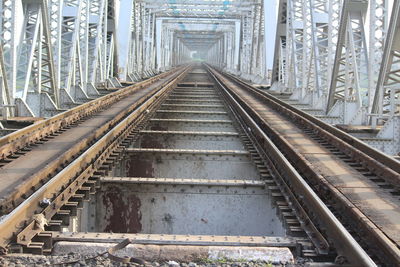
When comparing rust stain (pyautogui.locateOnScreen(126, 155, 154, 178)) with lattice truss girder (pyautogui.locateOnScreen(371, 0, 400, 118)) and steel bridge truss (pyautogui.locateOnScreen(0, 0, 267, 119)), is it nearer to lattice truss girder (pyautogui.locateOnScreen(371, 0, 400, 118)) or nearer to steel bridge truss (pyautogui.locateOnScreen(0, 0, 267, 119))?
steel bridge truss (pyautogui.locateOnScreen(0, 0, 267, 119))

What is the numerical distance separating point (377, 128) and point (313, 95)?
18.4 ft

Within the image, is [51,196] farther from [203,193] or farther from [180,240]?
[203,193]

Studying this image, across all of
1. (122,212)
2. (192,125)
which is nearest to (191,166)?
(122,212)

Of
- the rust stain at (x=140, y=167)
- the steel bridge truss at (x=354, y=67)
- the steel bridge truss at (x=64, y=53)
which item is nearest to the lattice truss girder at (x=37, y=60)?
the steel bridge truss at (x=64, y=53)

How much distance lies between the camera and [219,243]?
12.2 feet

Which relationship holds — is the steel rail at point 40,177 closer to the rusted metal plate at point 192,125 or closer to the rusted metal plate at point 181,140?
the rusted metal plate at point 181,140

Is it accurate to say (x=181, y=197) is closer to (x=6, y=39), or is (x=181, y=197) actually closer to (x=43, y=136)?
(x=43, y=136)

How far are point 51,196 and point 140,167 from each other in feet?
9.04

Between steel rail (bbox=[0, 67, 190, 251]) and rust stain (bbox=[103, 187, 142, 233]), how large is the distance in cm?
40

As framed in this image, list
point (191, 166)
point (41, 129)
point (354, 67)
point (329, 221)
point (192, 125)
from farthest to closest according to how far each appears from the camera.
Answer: point (354, 67), point (192, 125), point (41, 129), point (191, 166), point (329, 221)

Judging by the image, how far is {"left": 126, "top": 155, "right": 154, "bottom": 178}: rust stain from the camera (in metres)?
7.22

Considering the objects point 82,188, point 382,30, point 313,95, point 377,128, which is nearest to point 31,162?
point 82,188

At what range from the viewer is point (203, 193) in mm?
5465

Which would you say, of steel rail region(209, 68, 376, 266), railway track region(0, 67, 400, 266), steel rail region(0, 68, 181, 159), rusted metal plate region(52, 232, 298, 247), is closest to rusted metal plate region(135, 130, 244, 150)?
railway track region(0, 67, 400, 266)
